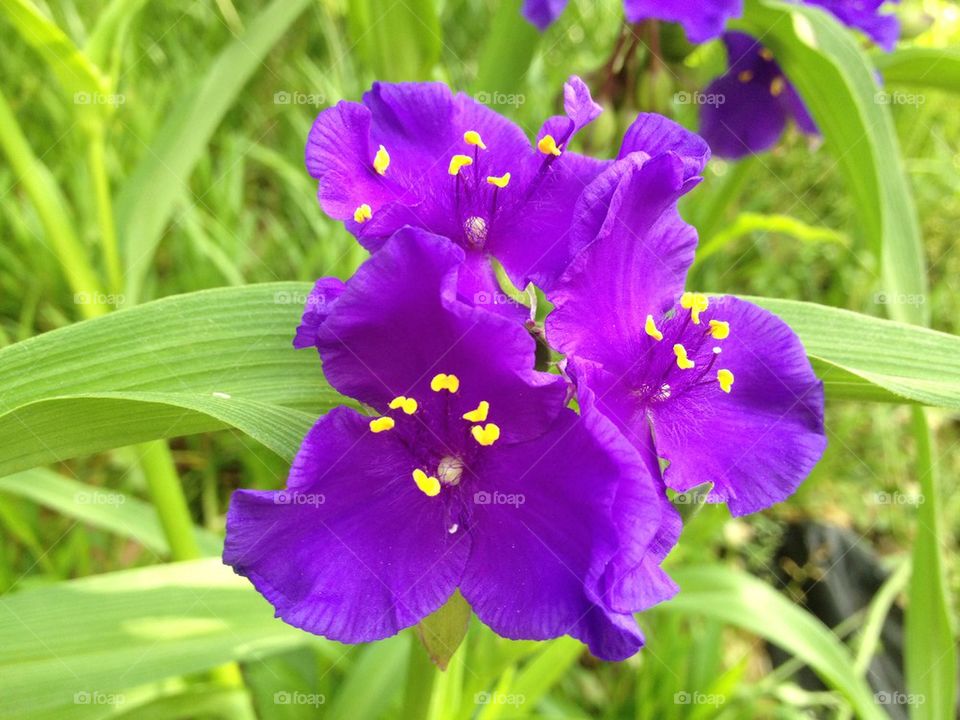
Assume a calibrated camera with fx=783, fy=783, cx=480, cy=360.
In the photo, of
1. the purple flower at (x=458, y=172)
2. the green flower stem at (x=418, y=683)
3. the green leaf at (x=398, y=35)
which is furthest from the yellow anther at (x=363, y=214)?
the green leaf at (x=398, y=35)

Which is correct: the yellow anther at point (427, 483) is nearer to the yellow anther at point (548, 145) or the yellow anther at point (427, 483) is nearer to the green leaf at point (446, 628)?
the green leaf at point (446, 628)

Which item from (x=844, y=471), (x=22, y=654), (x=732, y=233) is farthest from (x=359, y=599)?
(x=844, y=471)

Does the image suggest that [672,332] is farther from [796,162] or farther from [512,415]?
[796,162]

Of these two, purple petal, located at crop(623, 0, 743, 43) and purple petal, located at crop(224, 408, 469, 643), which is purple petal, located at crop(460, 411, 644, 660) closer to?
purple petal, located at crop(224, 408, 469, 643)

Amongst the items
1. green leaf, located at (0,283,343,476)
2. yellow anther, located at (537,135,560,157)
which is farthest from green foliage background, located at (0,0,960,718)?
yellow anther, located at (537,135,560,157)

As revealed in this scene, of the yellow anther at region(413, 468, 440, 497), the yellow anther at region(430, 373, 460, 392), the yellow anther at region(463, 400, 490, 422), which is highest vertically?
the yellow anther at region(430, 373, 460, 392)
